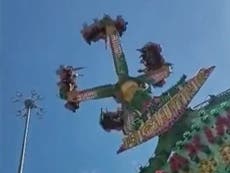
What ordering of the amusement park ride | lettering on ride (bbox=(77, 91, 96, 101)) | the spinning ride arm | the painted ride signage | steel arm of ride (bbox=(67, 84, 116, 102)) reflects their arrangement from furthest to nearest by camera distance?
the spinning ride arm, lettering on ride (bbox=(77, 91, 96, 101)), steel arm of ride (bbox=(67, 84, 116, 102)), the painted ride signage, the amusement park ride

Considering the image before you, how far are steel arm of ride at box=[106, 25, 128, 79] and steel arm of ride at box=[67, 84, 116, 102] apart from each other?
51 centimetres

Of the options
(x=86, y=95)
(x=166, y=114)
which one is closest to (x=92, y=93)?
(x=86, y=95)

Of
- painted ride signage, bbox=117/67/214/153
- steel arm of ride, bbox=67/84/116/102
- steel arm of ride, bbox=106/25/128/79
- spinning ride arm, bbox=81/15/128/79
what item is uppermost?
spinning ride arm, bbox=81/15/128/79

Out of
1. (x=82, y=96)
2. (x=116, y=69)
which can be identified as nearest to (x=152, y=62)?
(x=116, y=69)

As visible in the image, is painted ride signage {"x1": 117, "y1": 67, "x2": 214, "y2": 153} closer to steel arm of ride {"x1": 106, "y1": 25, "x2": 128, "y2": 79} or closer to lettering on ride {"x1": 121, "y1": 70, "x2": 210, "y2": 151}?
lettering on ride {"x1": 121, "y1": 70, "x2": 210, "y2": 151}

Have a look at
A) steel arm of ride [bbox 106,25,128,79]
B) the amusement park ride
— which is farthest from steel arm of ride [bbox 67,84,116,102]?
steel arm of ride [bbox 106,25,128,79]

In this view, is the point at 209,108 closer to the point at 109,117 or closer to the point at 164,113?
the point at 164,113

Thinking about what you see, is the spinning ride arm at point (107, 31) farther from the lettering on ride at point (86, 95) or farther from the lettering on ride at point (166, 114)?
the lettering on ride at point (166, 114)

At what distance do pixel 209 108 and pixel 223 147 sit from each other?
1.94m

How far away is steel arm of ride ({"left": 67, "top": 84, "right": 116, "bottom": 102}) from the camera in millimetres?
18031

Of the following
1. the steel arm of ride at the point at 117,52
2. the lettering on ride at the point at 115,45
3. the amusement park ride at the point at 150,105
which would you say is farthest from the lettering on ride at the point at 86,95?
the lettering on ride at the point at 115,45

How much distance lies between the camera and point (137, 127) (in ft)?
52.8

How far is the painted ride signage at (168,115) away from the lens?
15.6 m

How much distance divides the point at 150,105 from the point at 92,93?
2266 millimetres
